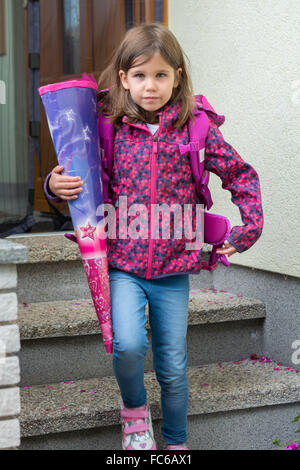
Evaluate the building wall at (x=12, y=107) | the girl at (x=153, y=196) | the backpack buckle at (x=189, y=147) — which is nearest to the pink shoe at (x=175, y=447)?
the girl at (x=153, y=196)

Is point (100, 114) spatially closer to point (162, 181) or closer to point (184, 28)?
point (162, 181)

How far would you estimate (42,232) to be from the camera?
374 centimetres

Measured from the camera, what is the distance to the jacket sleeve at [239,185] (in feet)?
6.95

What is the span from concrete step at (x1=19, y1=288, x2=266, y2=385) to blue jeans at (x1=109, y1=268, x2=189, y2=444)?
1.72ft

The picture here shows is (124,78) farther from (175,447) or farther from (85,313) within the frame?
(175,447)

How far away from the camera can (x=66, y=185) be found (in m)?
1.98

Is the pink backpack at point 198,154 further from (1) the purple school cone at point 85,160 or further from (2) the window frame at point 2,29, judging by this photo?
(2) the window frame at point 2,29

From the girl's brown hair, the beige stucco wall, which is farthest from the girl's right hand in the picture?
the beige stucco wall

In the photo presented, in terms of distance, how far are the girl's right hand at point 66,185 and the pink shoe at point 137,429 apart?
744 millimetres

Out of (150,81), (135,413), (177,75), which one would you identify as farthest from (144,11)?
(135,413)

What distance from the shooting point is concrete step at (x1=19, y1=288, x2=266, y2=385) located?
2570 millimetres

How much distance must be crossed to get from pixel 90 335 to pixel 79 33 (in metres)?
2.08

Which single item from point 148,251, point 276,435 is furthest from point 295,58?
point 276,435

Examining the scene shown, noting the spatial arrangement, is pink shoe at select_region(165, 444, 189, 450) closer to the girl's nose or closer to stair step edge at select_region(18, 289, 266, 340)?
stair step edge at select_region(18, 289, 266, 340)
